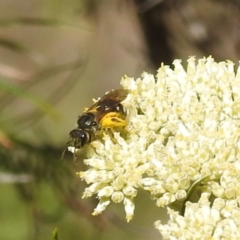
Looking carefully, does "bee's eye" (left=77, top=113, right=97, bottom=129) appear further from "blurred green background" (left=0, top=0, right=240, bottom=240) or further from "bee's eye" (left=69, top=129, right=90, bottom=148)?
"blurred green background" (left=0, top=0, right=240, bottom=240)

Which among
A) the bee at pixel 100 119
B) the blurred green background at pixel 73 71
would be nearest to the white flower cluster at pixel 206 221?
the bee at pixel 100 119

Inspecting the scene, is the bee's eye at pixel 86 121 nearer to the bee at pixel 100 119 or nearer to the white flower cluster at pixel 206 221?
the bee at pixel 100 119

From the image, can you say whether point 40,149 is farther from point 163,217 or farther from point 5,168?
point 163,217

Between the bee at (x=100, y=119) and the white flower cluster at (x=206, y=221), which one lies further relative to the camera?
the bee at (x=100, y=119)

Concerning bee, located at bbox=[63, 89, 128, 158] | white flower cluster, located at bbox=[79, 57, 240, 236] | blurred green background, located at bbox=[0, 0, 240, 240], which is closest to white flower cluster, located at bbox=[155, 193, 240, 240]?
white flower cluster, located at bbox=[79, 57, 240, 236]

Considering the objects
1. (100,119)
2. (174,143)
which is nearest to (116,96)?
(100,119)

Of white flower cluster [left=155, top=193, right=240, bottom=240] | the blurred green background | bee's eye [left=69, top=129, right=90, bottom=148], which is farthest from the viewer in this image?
→ the blurred green background

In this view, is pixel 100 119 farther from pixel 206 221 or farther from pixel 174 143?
pixel 206 221
